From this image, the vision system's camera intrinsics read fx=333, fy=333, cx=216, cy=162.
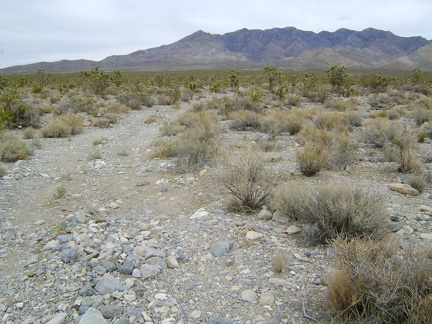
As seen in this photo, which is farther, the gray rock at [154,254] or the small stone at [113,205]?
the small stone at [113,205]

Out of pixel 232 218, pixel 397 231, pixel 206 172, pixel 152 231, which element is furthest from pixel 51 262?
pixel 397 231

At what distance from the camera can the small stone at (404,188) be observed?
6.09m

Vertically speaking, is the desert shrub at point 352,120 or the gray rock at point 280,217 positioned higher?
the gray rock at point 280,217

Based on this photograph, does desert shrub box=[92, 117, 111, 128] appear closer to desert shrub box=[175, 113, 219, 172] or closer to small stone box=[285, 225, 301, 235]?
desert shrub box=[175, 113, 219, 172]

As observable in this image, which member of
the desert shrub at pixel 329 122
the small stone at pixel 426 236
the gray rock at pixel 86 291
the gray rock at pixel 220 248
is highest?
the gray rock at pixel 86 291

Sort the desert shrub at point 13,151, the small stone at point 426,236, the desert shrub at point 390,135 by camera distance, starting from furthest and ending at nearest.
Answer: the desert shrub at point 13,151 → the desert shrub at point 390,135 → the small stone at point 426,236

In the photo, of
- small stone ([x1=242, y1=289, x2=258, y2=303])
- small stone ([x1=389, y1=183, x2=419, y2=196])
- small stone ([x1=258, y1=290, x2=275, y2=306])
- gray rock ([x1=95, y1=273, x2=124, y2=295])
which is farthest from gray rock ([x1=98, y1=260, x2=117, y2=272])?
small stone ([x1=389, y1=183, x2=419, y2=196])

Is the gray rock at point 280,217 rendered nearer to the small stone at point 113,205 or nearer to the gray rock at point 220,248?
the gray rock at point 220,248

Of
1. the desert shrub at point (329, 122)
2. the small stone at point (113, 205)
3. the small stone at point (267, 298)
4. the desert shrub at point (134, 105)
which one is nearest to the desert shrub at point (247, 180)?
the small stone at point (113, 205)

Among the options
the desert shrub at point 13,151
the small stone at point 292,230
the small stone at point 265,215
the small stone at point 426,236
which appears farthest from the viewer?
the desert shrub at point 13,151

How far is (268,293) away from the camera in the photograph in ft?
11.3

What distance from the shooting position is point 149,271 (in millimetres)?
3861

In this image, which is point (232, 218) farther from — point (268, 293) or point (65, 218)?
point (65, 218)

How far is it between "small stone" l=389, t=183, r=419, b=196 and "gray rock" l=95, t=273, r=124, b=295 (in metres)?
5.21
